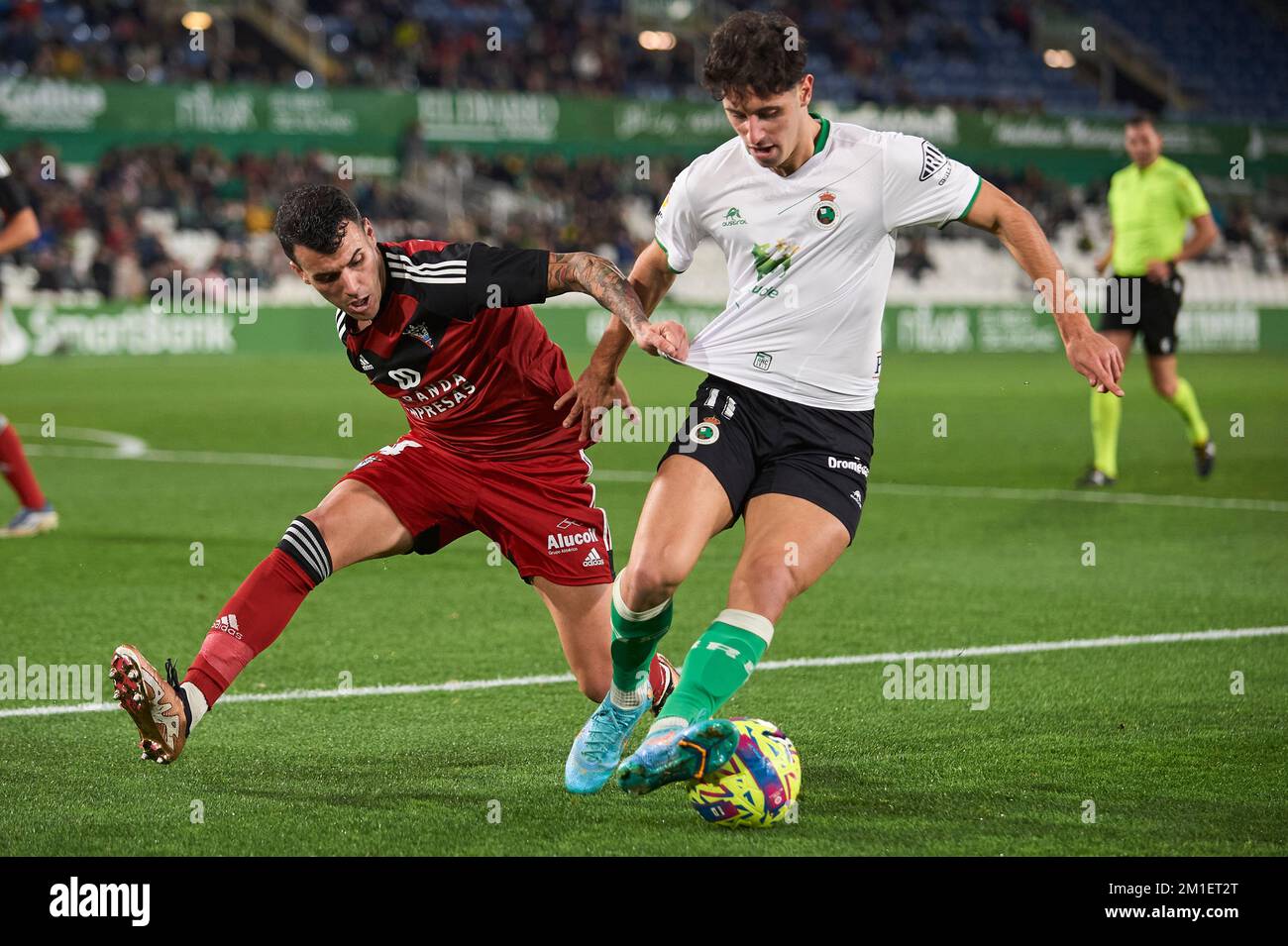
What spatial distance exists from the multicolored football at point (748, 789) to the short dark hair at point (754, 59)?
1.66 meters

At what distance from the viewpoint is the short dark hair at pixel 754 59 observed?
4.31 metres

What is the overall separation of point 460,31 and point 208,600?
27.5 m

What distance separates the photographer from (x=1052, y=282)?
441 cm

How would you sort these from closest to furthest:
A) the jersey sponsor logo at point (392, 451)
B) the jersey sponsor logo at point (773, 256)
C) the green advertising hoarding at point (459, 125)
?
the jersey sponsor logo at point (773, 256) → the jersey sponsor logo at point (392, 451) → the green advertising hoarding at point (459, 125)

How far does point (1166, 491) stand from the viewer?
11789mm

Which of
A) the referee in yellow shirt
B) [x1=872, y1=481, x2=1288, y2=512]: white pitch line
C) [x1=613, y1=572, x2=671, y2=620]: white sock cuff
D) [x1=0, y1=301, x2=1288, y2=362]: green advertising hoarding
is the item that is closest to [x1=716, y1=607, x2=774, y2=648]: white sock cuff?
[x1=613, y1=572, x2=671, y2=620]: white sock cuff

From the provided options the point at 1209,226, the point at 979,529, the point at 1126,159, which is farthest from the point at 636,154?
the point at 979,529

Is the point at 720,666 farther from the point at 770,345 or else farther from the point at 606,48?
the point at 606,48

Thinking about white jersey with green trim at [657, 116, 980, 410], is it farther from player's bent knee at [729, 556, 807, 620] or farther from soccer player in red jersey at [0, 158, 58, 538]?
soccer player in red jersey at [0, 158, 58, 538]

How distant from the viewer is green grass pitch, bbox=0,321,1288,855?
4250mm

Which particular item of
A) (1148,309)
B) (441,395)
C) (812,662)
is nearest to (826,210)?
(441,395)

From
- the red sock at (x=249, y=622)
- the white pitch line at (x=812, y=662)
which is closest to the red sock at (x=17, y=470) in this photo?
the white pitch line at (x=812, y=662)

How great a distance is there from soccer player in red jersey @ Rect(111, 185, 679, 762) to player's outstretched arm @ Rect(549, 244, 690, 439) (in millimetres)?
10

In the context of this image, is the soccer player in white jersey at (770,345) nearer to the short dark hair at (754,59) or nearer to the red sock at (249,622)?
the short dark hair at (754,59)
